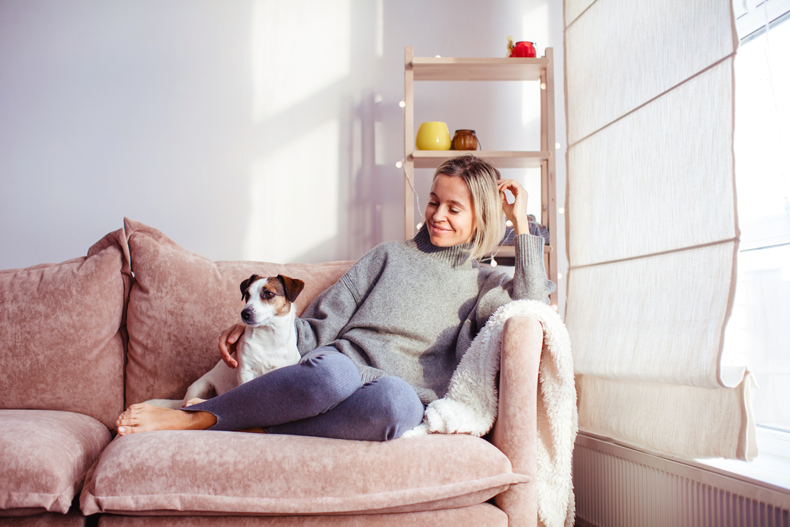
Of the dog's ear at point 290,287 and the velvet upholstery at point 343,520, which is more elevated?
the dog's ear at point 290,287

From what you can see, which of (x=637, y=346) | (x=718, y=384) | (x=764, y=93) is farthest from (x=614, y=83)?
(x=718, y=384)

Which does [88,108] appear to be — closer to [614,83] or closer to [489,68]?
[489,68]

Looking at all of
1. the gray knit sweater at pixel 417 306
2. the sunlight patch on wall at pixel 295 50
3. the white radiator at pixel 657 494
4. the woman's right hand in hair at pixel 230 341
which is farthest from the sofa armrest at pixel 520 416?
the sunlight patch on wall at pixel 295 50

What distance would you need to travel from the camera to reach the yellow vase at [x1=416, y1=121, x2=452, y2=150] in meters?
2.20

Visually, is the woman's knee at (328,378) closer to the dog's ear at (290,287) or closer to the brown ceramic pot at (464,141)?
the dog's ear at (290,287)

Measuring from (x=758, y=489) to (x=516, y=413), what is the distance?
0.56 meters

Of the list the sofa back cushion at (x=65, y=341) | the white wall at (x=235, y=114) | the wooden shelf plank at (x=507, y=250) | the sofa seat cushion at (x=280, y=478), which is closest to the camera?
the sofa seat cushion at (x=280, y=478)

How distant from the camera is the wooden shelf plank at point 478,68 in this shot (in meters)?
2.18

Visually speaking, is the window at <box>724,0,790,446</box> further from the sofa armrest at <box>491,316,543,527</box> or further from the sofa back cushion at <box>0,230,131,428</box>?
the sofa back cushion at <box>0,230,131,428</box>

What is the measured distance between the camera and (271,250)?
250 cm

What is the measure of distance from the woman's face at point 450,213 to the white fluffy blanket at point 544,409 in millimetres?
443

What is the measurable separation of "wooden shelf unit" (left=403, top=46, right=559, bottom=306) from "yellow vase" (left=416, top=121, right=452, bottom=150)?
0.14ft

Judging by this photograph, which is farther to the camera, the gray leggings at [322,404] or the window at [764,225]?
the window at [764,225]

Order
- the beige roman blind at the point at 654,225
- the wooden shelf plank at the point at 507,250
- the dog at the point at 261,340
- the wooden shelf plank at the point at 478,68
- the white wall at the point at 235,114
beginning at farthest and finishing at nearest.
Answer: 1. the white wall at the point at 235,114
2. the wooden shelf plank at the point at 478,68
3. the wooden shelf plank at the point at 507,250
4. the dog at the point at 261,340
5. the beige roman blind at the point at 654,225
